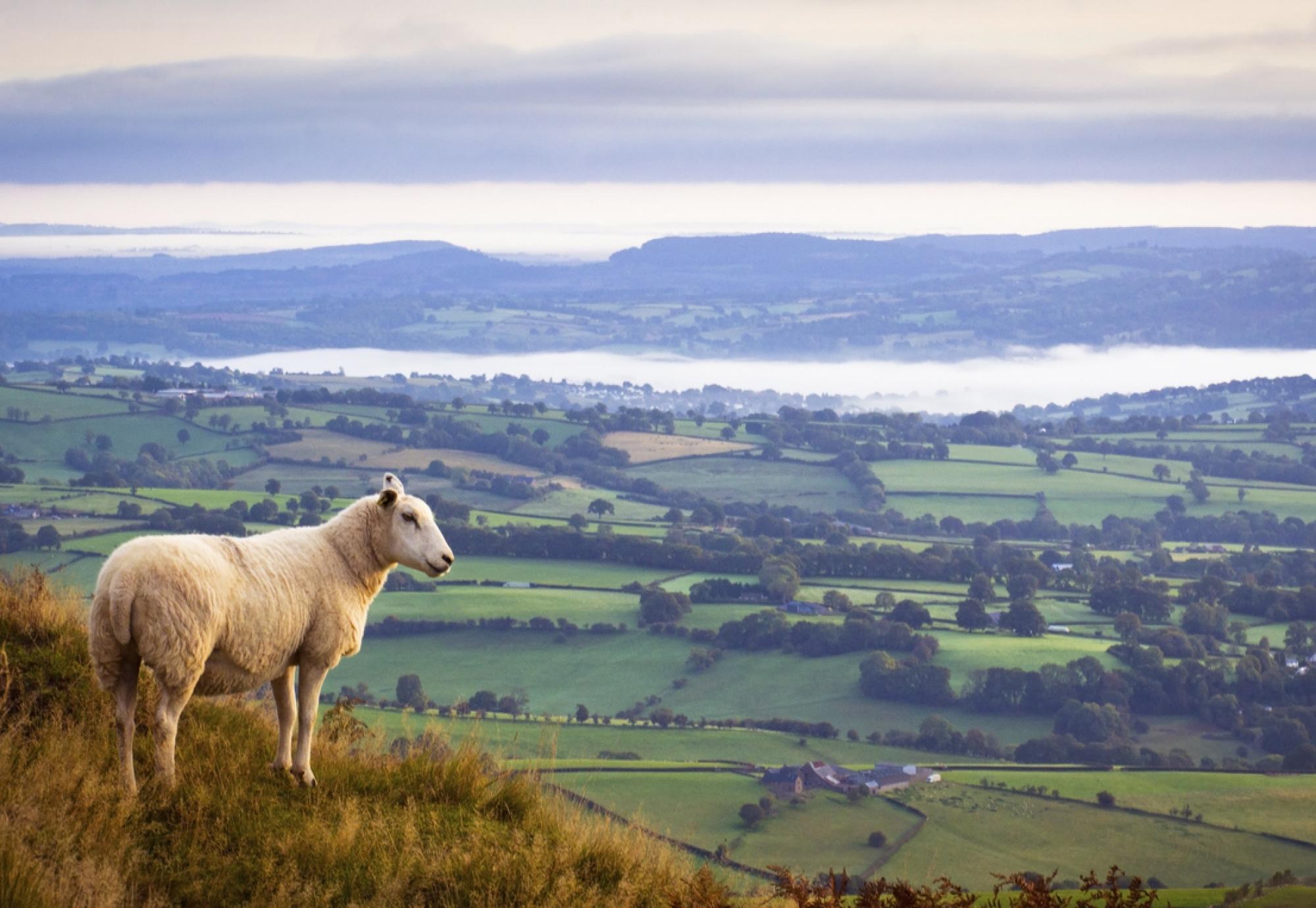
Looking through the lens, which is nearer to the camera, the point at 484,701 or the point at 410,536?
the point at 410,536

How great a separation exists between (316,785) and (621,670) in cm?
5879

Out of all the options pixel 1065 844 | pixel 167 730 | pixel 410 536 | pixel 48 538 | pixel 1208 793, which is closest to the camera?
pixel 167 730

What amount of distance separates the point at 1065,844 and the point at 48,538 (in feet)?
178

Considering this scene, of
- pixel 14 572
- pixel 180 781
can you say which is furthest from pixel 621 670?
pixel 180 781

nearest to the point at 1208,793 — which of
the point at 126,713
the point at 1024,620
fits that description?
the point at 1024,620

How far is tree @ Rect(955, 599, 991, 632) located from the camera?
80.8 m

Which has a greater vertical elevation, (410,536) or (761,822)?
(410,536)

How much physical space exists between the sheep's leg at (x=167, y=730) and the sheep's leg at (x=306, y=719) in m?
0.96

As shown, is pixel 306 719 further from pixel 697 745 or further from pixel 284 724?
pixel 697 745

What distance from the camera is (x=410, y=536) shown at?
964 centimetres

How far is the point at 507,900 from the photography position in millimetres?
7805

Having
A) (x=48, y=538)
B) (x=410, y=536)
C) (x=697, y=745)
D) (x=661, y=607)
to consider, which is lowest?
(x=697, y=745)

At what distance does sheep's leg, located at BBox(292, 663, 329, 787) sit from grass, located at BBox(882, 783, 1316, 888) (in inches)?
1252

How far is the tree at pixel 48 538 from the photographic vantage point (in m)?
69.2
